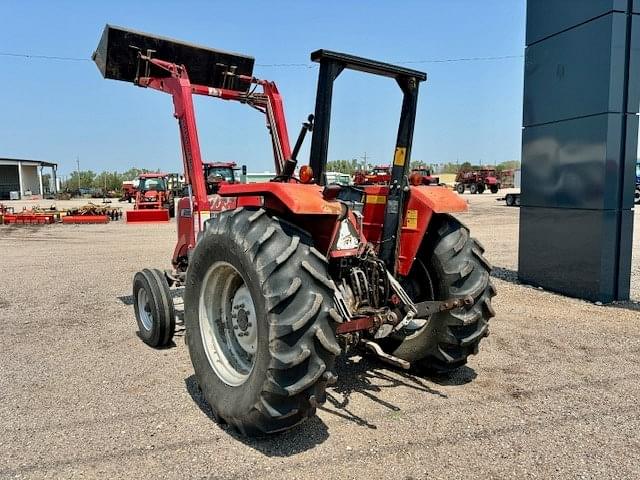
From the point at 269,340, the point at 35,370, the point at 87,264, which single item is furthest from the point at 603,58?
the point at 87,264

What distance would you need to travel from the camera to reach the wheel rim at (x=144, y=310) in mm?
5449

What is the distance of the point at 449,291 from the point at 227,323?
65.5 inches

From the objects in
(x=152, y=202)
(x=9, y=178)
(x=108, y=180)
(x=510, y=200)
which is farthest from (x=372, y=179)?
(x=108, y=180)

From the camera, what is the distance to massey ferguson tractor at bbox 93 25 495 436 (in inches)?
117

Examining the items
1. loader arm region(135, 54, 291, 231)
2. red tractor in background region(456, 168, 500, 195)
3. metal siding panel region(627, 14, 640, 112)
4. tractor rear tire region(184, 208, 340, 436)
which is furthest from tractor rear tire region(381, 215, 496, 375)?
red tractor in background region(456, 168, 500, 195)

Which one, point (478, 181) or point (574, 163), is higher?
point (574, 163)

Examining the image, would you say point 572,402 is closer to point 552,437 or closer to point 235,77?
point 552,437

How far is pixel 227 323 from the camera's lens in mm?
3814

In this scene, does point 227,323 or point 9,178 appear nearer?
point 227,323

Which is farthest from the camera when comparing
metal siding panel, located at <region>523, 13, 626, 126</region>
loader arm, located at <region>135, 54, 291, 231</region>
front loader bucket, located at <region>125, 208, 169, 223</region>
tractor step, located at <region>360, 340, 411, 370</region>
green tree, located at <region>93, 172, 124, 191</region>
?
green tree, located at <region>93, 172, 124, 191</region>

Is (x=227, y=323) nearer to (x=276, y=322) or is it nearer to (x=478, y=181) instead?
(x=276, y=322)

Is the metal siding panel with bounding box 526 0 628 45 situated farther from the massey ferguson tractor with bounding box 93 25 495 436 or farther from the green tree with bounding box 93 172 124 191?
the green tree with bounding box 93 172 124 191

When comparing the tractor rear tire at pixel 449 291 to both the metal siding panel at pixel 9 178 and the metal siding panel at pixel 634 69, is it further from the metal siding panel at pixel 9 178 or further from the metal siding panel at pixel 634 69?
the metal siding panel at pixel 9 178

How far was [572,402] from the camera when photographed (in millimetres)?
3939
